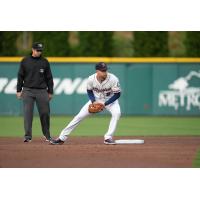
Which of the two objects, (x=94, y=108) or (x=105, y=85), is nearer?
(x=94, y=108)

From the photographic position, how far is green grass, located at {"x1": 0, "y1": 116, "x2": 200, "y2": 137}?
17.6 m

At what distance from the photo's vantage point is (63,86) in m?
25.2

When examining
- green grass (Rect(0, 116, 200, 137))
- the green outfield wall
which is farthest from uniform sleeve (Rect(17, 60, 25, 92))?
the green outfield wall

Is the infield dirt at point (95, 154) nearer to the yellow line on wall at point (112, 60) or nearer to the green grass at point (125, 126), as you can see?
the green grass at point (125, 126)

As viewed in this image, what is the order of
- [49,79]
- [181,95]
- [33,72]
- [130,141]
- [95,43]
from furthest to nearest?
[95,43] → [181,95] → [130,141] → [49,79] → [33,72]

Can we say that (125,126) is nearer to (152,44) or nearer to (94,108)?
(94,108)

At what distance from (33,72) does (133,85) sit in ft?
37.0

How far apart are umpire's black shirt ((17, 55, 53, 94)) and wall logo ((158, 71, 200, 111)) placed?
442 inches

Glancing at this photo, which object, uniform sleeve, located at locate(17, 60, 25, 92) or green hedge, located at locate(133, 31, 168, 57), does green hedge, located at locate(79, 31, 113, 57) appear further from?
uniform sleeve, located at locate(17, 60, 25, 92)

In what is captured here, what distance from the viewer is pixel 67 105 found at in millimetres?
25000

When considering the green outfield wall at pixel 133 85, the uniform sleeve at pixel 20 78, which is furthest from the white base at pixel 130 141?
the green outfield wall at pixel 133 85

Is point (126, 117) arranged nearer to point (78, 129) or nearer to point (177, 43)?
point (78, 129)

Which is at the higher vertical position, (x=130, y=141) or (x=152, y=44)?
(x=152, y=44)

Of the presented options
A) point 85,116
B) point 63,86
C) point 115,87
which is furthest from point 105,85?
point 63,86
